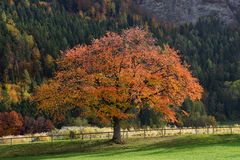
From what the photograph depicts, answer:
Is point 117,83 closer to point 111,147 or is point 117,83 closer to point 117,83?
point 117,83

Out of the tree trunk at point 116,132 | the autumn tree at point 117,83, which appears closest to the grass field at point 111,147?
the tree trunk at point 116,132

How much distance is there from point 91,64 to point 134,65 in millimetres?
5602

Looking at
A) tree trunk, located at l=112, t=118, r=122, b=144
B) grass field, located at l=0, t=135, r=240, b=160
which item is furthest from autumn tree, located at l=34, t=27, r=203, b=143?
→ grass field, located at l=0, t=135, r=240, b=160

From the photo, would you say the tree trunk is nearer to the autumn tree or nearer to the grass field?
the autumn tree

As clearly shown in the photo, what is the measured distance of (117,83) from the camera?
214 feet

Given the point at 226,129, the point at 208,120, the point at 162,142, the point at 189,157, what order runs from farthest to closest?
1. the point at 208,120
2. the point at 226,129
3. the point at 162,142
4. the point at 189,157

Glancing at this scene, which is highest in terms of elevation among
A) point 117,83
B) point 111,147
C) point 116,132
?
point 117,83

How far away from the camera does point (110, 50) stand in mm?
66938

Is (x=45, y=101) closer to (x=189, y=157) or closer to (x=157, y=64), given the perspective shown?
(x=157, y=64)

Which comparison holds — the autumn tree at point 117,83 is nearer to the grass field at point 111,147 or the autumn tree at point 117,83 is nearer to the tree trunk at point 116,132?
the tree trunk at point 116,132

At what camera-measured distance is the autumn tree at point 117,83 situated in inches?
2552

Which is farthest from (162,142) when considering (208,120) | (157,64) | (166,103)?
(208,120)

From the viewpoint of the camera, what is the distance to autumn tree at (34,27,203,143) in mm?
64812

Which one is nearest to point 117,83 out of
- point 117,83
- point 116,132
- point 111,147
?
point 117,83
